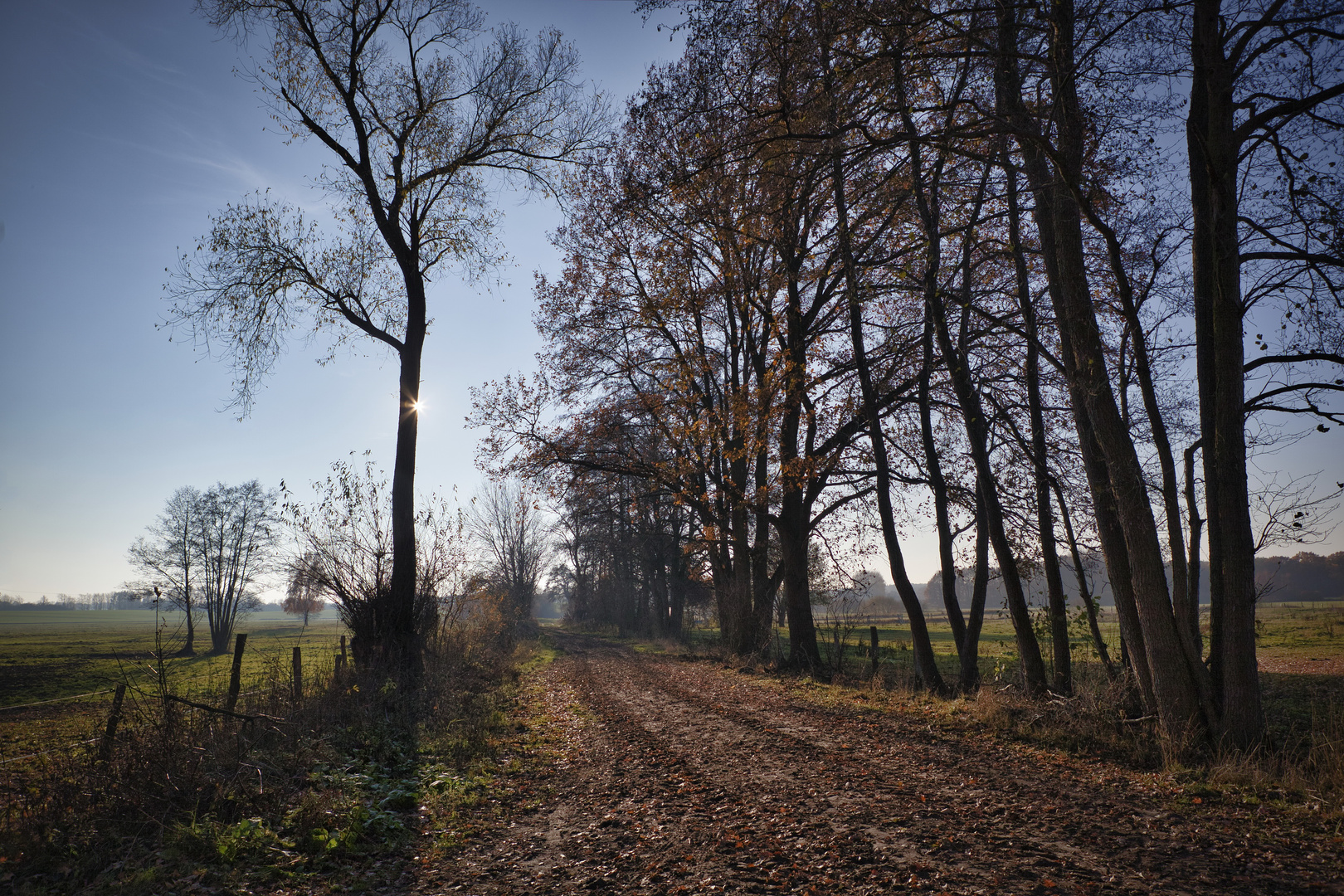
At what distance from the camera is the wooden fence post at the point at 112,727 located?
5.15m

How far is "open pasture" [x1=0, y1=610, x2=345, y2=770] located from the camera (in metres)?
5.83

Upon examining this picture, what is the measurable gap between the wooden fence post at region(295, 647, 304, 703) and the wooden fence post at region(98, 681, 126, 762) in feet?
8.75

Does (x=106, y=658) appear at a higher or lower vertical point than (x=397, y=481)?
lower

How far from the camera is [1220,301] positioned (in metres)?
6.21

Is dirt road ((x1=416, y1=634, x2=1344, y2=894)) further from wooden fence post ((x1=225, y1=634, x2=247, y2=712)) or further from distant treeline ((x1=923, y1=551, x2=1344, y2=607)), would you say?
wooden fence post ((x1=225, y1=634, x2=247, y2=712))

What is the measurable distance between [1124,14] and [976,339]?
664 cm

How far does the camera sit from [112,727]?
5.50 metres

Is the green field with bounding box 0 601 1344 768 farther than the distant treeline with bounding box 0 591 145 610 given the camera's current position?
No

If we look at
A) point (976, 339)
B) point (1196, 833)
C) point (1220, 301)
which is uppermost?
point (976, 339)

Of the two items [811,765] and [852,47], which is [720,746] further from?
[852,47]

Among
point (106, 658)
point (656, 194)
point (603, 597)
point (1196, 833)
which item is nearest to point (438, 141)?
point (656, 194)

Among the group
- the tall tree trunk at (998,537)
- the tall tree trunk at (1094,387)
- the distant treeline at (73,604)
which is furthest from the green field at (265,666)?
the distant treeline at (73,604)

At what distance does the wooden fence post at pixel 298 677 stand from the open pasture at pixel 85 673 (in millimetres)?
247

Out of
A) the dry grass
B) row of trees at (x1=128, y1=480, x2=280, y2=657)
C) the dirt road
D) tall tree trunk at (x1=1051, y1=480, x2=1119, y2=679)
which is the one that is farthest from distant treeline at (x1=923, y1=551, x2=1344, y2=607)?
row of trees at (x1=128, y1=480, x2=280, y2=657)
